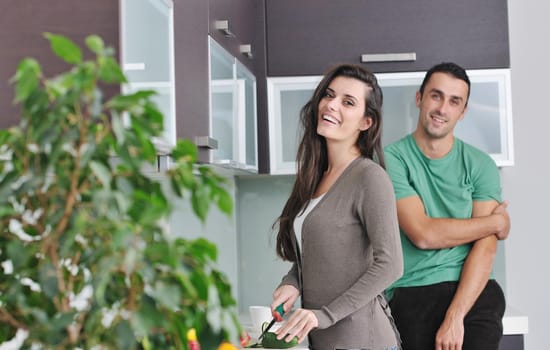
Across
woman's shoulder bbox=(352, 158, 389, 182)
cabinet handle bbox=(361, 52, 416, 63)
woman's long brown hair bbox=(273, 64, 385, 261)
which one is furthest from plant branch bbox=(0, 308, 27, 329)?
cabinet handle bbox=(361, 52, 416, 63)

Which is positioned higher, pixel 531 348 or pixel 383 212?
pixel 383 212

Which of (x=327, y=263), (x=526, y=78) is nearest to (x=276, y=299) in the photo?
(x=327, y=263)

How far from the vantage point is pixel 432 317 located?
2.71m

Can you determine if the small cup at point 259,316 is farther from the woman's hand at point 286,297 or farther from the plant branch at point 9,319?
the plant branch at point 9,319

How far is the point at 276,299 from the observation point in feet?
7.42

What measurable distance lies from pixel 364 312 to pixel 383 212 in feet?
0.91

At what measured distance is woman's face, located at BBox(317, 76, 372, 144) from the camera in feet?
7.49

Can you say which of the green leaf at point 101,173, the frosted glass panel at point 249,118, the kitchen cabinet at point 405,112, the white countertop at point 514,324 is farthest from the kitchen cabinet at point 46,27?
the white countertop at point 514,324

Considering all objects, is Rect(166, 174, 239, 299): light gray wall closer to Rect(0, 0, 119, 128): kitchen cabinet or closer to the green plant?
Rect(0, 0, 119, 128): kitchen cabinet

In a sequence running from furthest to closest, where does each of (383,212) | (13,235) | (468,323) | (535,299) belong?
1. (535,299)
2. (468,323)
3. (383,212)
4. (13,235)

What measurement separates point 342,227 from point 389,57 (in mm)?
1429

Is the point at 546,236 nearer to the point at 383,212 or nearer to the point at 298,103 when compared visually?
the point at 298,103

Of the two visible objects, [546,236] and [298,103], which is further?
[546,236]

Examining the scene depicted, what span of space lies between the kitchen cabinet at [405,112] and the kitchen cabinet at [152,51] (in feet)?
5.23
